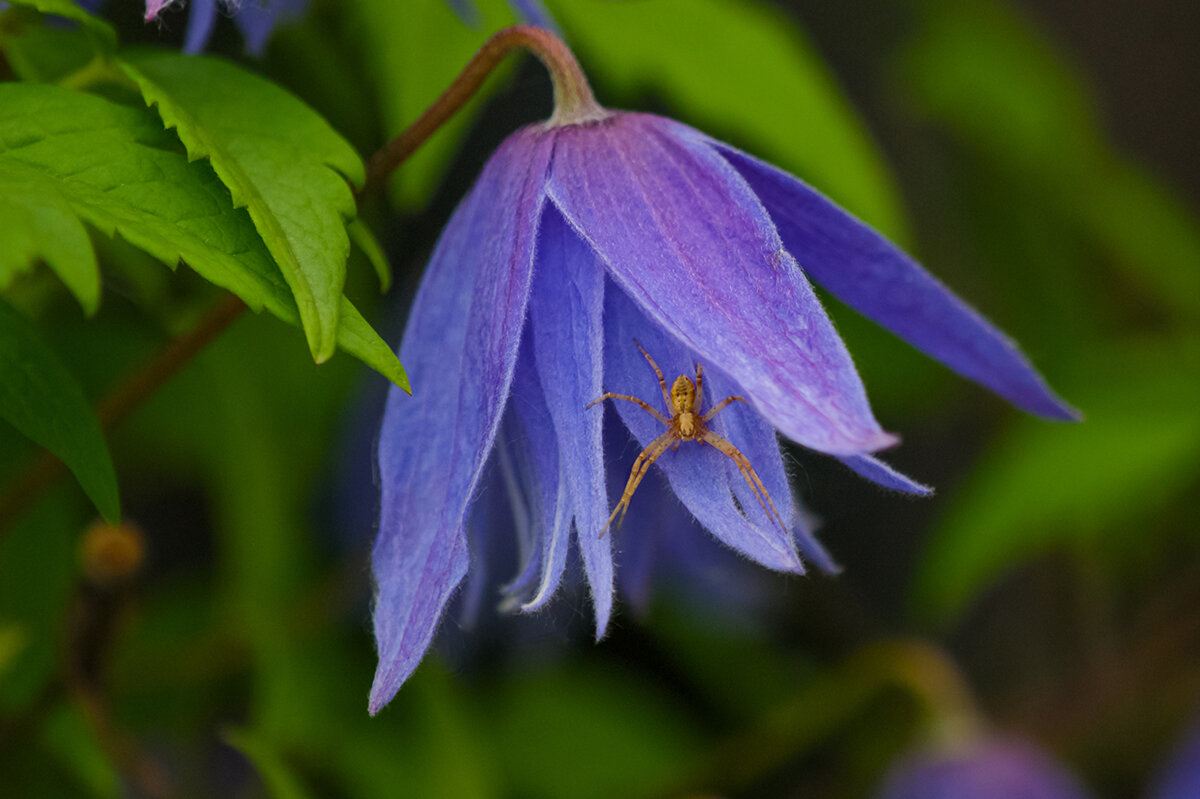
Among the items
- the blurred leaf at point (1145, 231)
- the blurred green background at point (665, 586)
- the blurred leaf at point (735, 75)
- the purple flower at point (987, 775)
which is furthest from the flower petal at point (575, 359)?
the blurred leaf at point (1145, 231)

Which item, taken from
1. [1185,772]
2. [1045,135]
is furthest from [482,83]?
[1045,135]

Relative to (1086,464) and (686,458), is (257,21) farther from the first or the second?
(1086,464)

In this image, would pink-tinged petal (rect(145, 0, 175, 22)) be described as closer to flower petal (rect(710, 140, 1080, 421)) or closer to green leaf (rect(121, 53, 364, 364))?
green leaf (rect(121, 53, 364, 364))

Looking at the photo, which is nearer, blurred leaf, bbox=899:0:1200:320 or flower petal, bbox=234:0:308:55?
flower petal, bbox=234:0:308:55

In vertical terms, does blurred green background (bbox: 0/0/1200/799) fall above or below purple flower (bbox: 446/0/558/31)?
below

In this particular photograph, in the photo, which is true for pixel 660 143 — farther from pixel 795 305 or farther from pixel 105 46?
pixel 105 46

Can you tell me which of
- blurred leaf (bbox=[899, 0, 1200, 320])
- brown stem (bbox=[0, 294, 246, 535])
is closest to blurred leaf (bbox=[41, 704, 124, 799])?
brown stem (bbox=[0, 294, 246, 535])

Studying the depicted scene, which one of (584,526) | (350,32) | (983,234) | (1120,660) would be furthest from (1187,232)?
(584,526)
